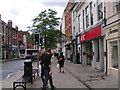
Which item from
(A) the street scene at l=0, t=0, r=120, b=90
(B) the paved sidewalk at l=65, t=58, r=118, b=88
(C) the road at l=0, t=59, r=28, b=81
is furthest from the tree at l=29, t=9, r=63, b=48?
(B) the paved sidewalk at l=65, t=58, r=118, b=88

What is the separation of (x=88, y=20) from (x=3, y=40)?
35.7 metres

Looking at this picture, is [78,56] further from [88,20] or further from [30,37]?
[30,37]

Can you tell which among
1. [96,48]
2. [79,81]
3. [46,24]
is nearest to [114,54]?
[79,81]

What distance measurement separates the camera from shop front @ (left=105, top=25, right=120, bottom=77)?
38.0 ft

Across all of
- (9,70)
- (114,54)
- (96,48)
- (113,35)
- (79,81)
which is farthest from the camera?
(9,70)

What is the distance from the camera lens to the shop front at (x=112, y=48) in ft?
38.0

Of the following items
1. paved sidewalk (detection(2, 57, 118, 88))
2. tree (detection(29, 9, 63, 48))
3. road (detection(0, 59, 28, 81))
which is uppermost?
tree (detection(29, 9, 63, 48))

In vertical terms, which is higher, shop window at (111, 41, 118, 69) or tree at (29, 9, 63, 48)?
tree at (29, 9, 63, 48)

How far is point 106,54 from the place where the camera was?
13625mm

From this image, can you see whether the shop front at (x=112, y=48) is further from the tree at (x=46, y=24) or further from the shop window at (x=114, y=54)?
the tree at (x=46, y=24)

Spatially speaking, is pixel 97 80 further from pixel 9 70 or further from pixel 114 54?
pixel 9 70

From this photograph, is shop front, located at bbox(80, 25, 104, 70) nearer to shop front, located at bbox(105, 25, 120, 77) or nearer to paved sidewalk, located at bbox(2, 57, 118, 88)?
shop front, located at bbox(105, 25, 120, 77)

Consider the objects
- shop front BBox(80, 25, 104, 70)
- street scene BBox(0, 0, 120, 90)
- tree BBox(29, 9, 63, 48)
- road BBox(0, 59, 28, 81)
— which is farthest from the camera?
tree BBox(29, 9, 63, 48)

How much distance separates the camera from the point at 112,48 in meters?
12.6
